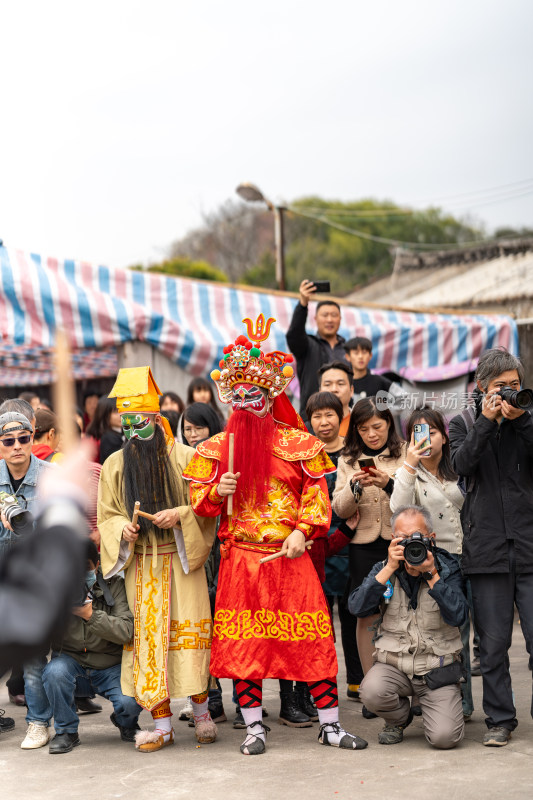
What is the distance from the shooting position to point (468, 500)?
470cm

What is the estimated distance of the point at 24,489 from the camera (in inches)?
195

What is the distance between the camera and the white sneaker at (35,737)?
4.70m

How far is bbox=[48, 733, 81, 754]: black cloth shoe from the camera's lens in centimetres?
457

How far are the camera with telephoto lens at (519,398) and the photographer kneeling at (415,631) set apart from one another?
2.25ft

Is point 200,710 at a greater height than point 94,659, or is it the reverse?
point 94,659

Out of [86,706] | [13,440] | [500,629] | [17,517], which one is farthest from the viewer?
[86,706]

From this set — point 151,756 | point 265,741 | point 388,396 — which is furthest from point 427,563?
point 388,396

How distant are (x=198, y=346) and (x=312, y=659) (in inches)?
197

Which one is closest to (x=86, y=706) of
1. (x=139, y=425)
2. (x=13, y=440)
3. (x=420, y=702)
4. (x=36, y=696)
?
(x=36, y=696)

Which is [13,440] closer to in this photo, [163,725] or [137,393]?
[137,393]

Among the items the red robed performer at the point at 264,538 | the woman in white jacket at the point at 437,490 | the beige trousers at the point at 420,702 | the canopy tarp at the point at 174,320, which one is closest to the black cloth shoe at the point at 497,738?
the beige trousers at the point at 420,702

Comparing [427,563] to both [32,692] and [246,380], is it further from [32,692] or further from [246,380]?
[32,692]

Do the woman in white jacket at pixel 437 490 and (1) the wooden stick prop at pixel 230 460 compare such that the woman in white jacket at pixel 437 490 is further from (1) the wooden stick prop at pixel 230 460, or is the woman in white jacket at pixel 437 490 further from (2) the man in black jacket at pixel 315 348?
(2) the man in black jacket at pixel 315 348

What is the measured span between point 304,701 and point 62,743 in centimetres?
128
